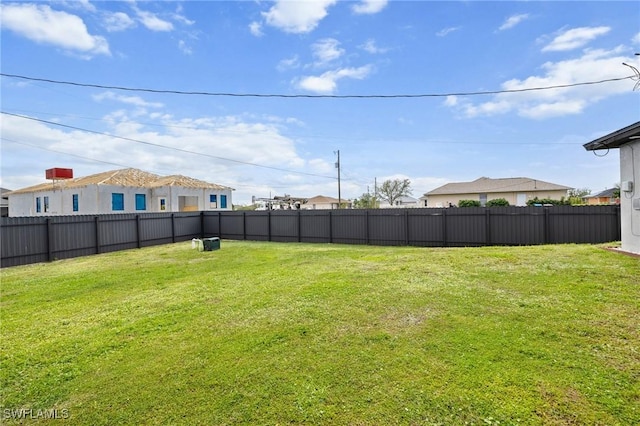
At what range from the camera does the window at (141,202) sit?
23.1 meters

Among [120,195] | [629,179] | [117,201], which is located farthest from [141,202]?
[629,179]

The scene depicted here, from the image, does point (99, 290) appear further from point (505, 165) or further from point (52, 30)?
point (505, 165)

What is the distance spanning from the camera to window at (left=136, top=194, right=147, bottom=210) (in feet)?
75.9

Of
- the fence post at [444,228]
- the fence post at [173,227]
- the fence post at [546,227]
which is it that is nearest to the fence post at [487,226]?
the fence post at [444,228]

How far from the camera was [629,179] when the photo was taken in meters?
6.90

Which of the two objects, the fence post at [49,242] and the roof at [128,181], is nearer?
the fence post at [49,242]

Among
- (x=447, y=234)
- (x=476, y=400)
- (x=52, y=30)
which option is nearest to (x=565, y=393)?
(x=476, y=400)

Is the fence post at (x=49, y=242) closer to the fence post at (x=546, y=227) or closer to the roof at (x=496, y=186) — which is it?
the fence post at (x=546, y=227)

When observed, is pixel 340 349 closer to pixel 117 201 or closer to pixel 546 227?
pixel 546 227

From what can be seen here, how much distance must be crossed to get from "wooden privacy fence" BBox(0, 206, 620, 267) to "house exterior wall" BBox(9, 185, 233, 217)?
891cm

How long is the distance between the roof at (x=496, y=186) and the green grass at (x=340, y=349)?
92.2 feet

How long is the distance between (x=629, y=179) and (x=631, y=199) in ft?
1.38

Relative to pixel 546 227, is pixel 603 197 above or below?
above

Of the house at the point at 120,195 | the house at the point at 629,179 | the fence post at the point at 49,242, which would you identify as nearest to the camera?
the house at the point at 629,179
